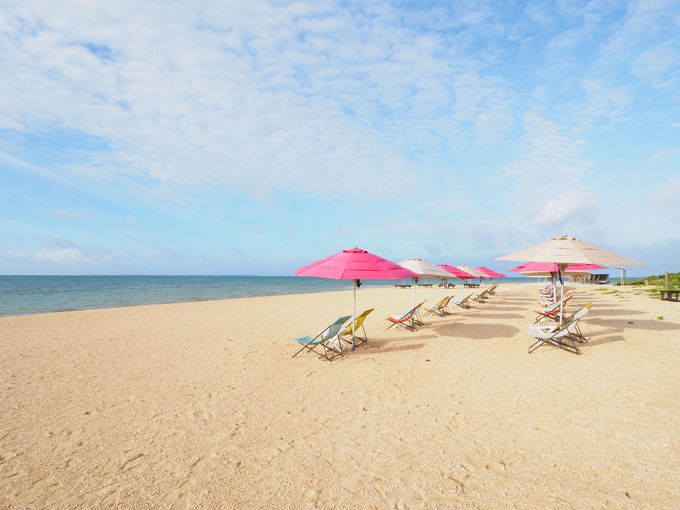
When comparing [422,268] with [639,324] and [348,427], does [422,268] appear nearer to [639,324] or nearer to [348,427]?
[639,324]

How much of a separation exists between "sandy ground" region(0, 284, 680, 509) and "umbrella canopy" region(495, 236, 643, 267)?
176cm

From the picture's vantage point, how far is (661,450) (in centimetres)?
343

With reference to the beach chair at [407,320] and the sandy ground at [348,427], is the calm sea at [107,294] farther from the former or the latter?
the beach chair at [407,320]

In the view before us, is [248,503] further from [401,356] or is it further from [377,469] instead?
[401,356]

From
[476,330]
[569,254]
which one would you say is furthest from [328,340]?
[569,254]

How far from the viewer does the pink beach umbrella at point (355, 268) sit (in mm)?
6605

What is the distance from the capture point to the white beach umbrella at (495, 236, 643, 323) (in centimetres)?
724

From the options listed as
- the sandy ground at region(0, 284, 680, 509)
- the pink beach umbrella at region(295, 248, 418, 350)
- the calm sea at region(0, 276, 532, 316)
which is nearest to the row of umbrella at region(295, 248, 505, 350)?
the pink beach umbrella at region(295, 248, 418, 350)

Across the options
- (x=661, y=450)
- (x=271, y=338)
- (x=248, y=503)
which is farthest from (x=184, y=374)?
(x=661, y=450)

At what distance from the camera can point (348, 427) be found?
160 inches

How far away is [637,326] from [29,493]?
1224cm

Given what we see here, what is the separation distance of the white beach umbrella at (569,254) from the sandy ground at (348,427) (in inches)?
69.4

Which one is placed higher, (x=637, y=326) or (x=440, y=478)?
Answer: (x=637, y=326)

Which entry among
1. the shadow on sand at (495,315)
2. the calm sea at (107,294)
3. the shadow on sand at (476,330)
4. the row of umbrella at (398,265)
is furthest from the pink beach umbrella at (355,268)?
the calm sea at (107,294)
